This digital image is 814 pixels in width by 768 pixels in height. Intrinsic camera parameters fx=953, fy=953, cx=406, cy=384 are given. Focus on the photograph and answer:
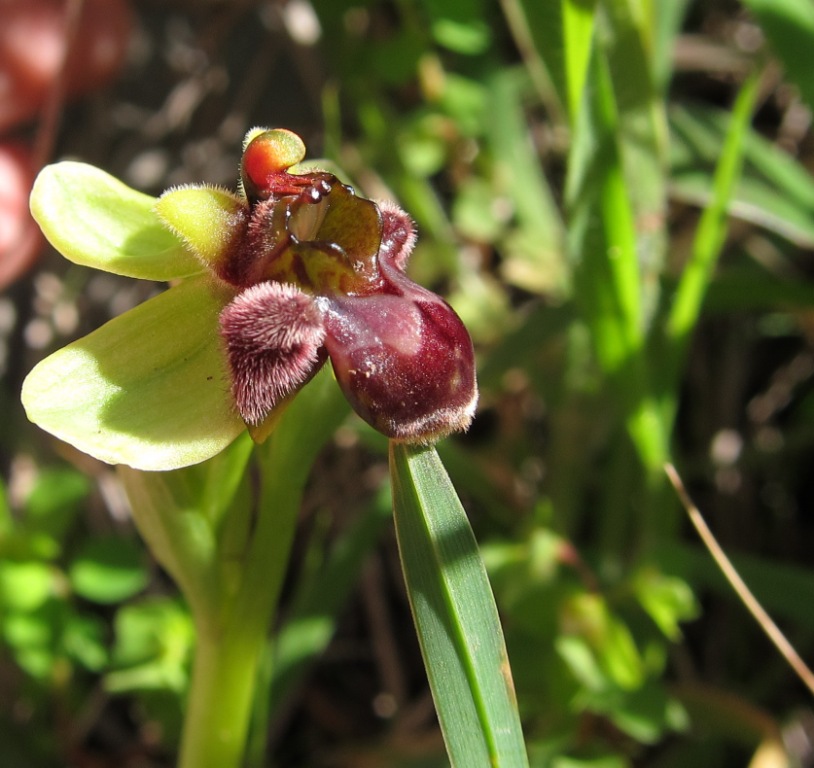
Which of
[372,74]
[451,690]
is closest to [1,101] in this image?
[372,74]

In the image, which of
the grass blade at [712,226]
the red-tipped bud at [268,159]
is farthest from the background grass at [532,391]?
the red-tipped bud at [268,159]

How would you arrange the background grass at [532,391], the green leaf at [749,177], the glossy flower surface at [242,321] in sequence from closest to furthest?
the glossy flower surface at [242,321]
the background grass at [532,391]
the green leaf at [749,177]

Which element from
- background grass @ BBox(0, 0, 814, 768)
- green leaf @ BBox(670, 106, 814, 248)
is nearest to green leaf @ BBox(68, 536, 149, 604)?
background grass @ BBox(0, 0, 814, 768)

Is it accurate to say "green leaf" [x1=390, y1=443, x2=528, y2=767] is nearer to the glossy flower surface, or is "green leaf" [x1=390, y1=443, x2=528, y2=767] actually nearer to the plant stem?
the glossy flower surface

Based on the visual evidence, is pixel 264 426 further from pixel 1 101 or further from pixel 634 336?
pixel 1 101

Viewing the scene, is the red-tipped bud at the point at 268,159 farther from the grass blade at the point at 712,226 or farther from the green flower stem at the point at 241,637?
the grass blade at the point at 712,226
